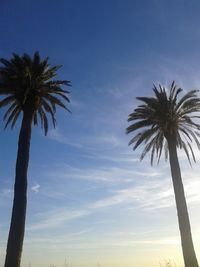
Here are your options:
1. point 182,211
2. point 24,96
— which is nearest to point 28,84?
point 24,96

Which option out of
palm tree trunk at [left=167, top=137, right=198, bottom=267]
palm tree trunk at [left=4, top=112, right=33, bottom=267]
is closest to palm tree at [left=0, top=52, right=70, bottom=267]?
palm tree trunk at [left=4, top=112, right=33, bottom=267]

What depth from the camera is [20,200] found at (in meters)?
28.3

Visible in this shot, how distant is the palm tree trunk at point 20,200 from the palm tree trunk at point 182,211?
1242 cm

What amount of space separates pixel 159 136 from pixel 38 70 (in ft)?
40.9

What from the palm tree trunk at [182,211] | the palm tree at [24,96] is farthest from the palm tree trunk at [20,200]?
the palm tree trunk at [182,211]

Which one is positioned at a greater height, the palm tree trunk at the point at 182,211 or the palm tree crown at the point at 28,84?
the palm tree crown at the point at 28,84

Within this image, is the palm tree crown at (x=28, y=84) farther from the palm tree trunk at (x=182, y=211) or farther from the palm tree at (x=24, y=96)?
the palm tree trunk at (x=182, y=211)

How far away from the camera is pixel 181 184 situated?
3325 centimetres

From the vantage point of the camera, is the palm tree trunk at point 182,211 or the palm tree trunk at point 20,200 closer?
the palm tree trunk at point 20,200

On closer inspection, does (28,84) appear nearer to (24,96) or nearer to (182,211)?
(24,96)

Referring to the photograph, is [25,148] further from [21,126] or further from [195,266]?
[195,266]

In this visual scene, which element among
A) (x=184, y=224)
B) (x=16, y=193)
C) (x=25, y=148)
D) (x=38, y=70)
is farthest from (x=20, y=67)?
(x=184, y=224)

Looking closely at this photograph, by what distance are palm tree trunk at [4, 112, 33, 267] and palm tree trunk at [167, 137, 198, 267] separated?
1242 cm

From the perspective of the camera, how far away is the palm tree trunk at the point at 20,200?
26156mm
